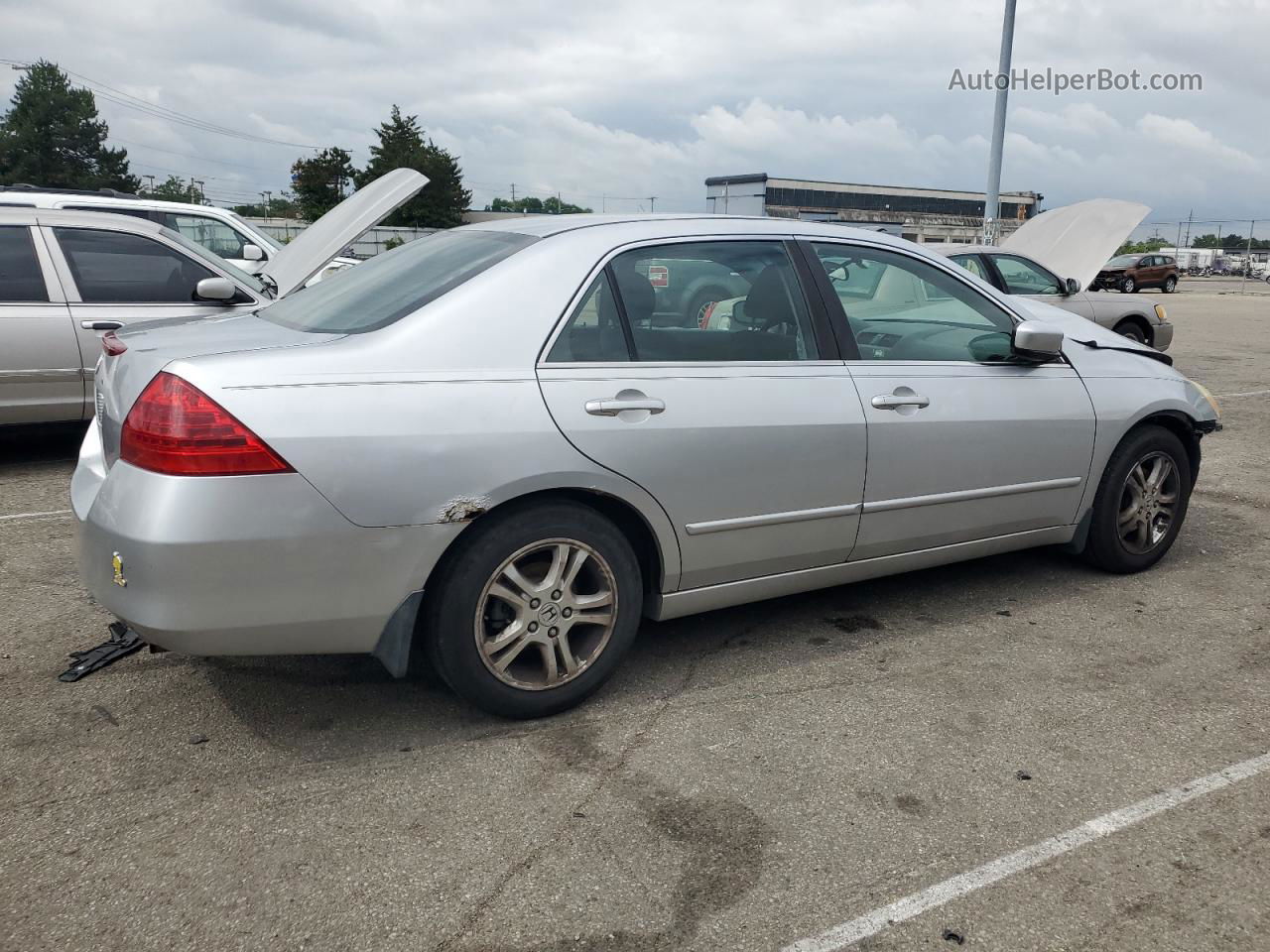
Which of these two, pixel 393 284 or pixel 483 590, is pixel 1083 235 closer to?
pixel 393 284

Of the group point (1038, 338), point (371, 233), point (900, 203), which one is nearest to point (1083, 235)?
point (1038, 338)

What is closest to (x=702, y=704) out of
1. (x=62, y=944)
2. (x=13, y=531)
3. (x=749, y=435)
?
(x=749, y=435)

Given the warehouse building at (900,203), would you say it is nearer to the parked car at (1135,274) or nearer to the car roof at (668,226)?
the parked car at (1135,274)

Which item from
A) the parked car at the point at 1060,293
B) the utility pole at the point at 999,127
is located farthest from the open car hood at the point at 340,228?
the utility pole at the point at 999,127

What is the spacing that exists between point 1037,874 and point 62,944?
2240 millimetres

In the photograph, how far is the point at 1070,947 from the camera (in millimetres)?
2289

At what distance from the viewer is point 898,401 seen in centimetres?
383

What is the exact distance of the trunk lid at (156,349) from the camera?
2.96 meters

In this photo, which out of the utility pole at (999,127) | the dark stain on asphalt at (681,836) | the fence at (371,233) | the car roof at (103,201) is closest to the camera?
the dark stain on asphalt at (681,836)

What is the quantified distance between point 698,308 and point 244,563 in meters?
1.69

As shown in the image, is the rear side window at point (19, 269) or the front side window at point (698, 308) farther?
the rear side window at point (19, 269)

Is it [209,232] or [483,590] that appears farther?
[209,232]

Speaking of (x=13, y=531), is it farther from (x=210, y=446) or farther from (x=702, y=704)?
(x=702, y=704)

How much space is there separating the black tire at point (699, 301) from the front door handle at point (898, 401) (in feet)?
2.17
